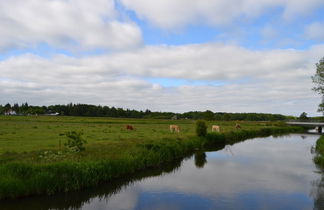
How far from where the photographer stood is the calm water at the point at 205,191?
1304 centimetres

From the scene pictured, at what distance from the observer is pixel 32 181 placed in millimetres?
13227

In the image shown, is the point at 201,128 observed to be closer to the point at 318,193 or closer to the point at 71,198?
the point at 318,193

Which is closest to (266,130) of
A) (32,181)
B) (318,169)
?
(318,169)

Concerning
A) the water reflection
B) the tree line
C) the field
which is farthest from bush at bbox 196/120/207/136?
the tree line

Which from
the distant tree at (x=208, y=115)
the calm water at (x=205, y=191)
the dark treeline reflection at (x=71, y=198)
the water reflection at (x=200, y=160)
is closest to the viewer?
the dark treeline reflection at (x=71, y=198)

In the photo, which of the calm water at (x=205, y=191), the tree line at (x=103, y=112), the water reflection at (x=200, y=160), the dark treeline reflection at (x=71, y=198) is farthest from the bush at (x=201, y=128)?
the tree line at (x=103, y=112)

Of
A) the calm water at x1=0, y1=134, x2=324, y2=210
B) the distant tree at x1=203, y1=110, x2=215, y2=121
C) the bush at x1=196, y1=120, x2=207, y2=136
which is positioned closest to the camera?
the calm water at x1=0, y1=134, x2=324, y2=210

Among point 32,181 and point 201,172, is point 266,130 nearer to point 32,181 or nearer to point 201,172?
point 201,172

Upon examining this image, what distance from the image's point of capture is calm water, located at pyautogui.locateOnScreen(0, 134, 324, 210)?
13039mm

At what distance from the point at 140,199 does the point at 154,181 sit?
11.7 feet

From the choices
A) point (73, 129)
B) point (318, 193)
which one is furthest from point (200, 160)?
point (73, 129)

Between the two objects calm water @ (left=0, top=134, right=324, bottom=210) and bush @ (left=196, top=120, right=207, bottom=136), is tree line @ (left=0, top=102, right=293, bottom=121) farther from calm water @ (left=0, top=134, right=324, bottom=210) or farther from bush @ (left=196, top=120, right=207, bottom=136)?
calm water @ (left=0, top=134, right=324, bottom=210)

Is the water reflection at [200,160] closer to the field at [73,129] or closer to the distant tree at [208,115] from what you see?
the field at [73,129]

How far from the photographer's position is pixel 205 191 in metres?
15.4
